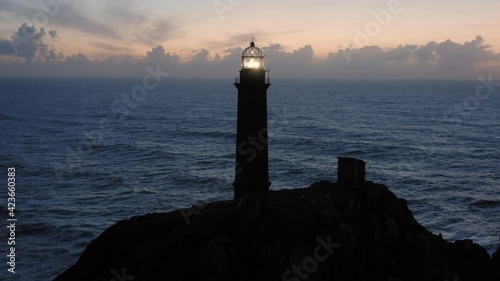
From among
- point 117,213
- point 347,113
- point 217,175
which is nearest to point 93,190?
point 117,213

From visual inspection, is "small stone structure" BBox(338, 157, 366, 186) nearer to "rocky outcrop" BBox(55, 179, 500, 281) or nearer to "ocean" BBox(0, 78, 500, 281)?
Answer: "rocky outcrop" BBox(55, 179, 500, 281)

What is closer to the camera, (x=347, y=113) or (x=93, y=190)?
(x=93, y=190)

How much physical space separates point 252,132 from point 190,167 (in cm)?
4066

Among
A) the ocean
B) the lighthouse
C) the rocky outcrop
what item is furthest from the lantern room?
the ocean

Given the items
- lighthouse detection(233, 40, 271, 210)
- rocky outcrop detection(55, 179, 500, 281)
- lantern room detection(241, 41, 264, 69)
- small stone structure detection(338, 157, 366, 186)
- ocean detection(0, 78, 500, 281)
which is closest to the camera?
rocky outcrop detection(55, 179, 500, 281)

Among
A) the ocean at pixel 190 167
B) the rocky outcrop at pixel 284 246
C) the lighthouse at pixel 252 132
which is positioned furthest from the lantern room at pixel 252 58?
the ocean at pixel 190 167

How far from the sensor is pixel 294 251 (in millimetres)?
23688

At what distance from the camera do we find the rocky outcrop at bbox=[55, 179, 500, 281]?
917 inches

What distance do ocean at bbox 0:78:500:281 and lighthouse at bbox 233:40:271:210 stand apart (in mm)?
Answer: 18056

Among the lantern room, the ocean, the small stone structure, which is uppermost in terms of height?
the lantern room

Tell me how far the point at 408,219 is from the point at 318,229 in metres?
7.64

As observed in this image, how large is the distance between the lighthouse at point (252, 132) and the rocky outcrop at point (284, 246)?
104 centimetres

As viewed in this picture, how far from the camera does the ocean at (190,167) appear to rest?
42.7m

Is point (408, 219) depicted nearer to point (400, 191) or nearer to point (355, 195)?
point (355, 195)
